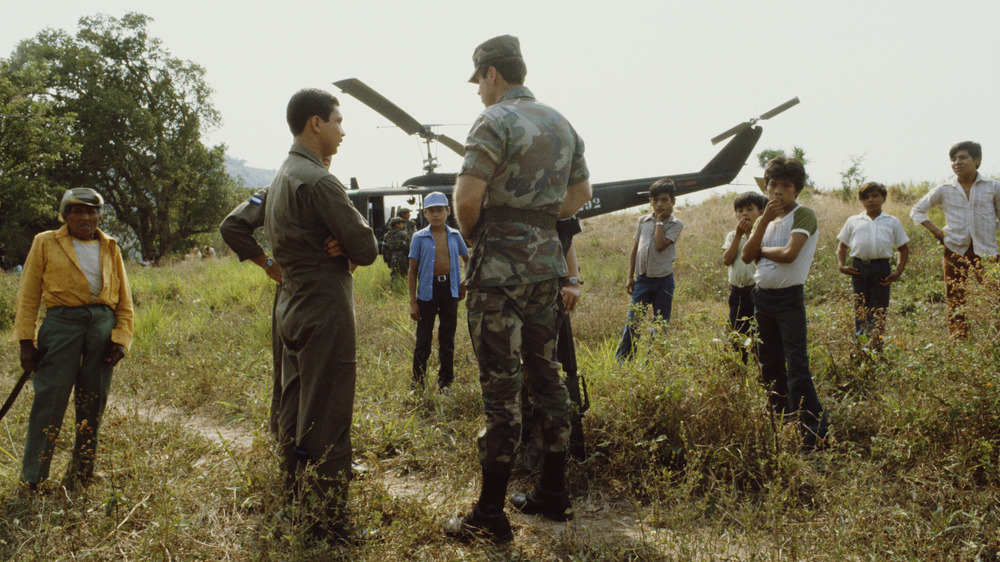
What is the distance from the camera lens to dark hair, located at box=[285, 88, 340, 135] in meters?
2.46

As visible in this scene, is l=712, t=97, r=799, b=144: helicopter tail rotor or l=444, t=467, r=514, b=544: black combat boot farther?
l=712, t=97, r=799, b=144: helicopter tail rotor

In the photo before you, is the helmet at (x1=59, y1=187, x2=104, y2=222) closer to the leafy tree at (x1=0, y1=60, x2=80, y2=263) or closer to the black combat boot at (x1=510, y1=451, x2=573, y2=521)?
the black combat boot at (x1=510, y1=451, x2=573, y2=521)

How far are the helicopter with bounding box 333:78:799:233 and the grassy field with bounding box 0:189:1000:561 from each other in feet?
20.1

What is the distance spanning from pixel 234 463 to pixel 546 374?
2.09 meters

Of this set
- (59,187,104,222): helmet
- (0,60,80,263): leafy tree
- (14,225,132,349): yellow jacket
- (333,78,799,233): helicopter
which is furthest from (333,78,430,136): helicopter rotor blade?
(0,60,80,263): leafy tree

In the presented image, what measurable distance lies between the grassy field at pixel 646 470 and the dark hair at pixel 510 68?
1.91 meters

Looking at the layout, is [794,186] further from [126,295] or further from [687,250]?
[687,250]

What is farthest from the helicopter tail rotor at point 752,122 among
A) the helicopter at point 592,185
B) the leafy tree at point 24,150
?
the leafy tree at point 24,150

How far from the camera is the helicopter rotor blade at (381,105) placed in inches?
345

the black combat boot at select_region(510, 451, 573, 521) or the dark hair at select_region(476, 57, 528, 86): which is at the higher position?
the dark hair at select_region(476, 57, 528, 86)

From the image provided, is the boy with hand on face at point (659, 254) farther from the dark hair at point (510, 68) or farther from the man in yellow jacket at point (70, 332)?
the man in yellow jacket at point (70, 332)

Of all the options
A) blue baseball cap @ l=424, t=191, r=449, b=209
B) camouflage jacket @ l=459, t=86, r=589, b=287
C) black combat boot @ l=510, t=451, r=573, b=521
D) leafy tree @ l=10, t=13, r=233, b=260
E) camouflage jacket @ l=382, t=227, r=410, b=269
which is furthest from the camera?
leafy tree @ l=10, t=13, r=233, b=260

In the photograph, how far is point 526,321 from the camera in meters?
2.51

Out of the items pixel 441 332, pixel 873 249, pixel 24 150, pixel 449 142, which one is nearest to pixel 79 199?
pixel 441 332
